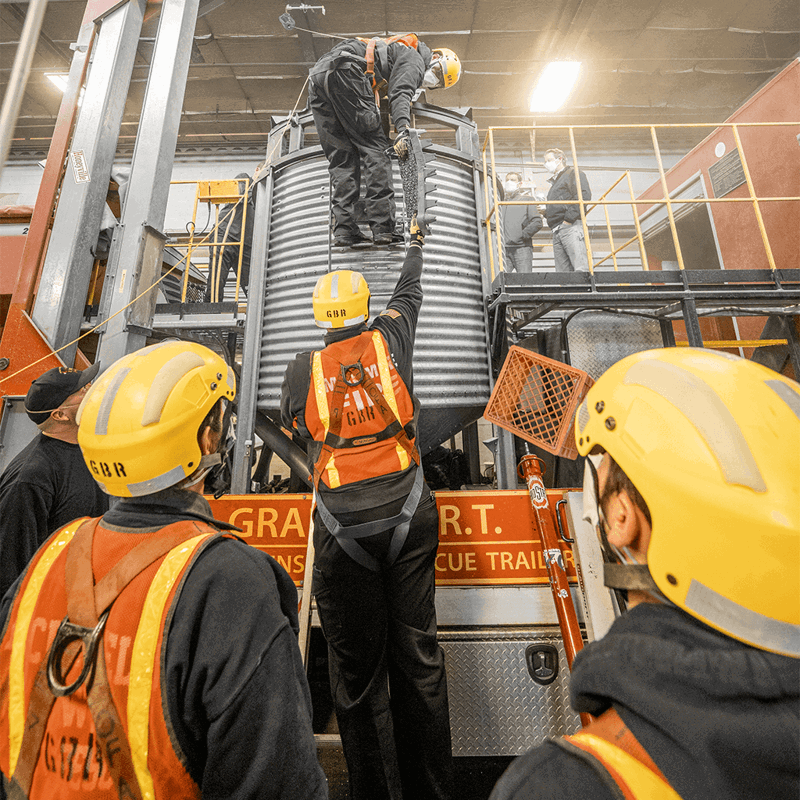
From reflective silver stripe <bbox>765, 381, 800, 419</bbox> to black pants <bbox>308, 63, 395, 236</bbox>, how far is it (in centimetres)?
393

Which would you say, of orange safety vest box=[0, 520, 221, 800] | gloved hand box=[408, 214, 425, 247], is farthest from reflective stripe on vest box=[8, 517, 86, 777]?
gloved hand box=[408, 214, 425, 247]

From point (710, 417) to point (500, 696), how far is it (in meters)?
2.57

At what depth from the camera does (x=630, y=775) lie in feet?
2.10

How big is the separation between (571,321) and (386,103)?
2821 mm

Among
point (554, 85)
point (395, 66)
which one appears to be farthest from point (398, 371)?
point (554, 85)

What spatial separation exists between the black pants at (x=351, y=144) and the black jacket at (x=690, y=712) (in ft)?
13.7

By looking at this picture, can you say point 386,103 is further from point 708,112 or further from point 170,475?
point 708,112

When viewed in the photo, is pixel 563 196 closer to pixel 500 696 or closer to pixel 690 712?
pixel 500 696

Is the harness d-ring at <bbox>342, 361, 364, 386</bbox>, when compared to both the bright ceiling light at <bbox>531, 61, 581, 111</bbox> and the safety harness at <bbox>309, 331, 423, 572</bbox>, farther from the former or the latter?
the bright ceiling light at <bbox>531, 61, 581, 111</bbox>

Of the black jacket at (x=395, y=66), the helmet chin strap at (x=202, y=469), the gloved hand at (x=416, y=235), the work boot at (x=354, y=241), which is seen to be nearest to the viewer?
the helmet chin strap at (x=202, y=469)

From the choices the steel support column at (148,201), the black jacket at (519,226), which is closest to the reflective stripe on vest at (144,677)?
the steel support column at (148,201)

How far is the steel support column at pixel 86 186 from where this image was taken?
3.60m

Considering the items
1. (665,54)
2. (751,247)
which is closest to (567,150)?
(665,54)

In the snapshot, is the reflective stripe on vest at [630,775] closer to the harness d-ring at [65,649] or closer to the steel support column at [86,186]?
the harness d-ring at [65,649]
